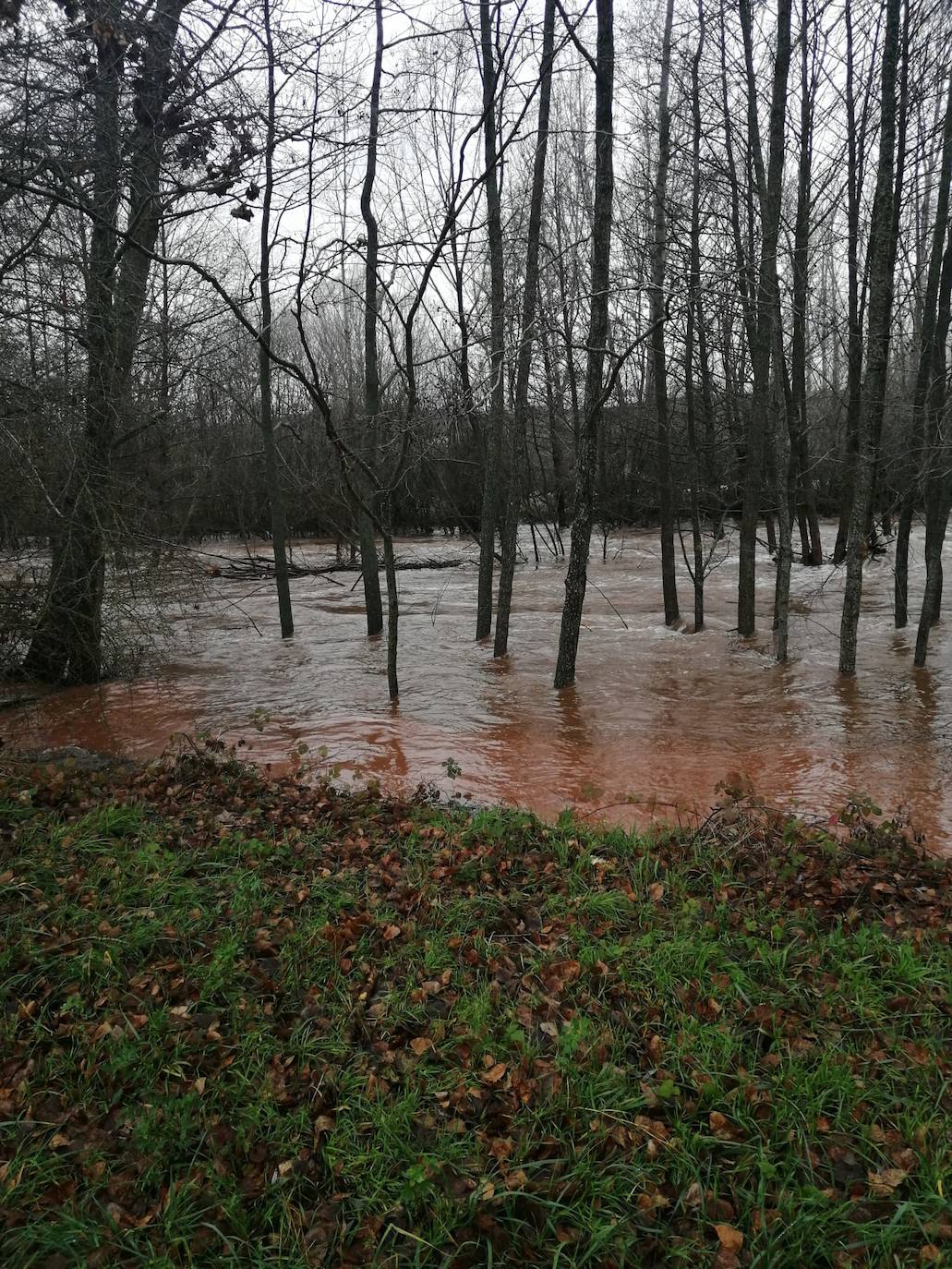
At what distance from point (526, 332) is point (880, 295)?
12.9ft

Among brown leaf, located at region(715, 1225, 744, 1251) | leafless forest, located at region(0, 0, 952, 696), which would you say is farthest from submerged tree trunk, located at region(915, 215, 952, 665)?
brown leaf, located at region(715, 1225, 744, 1251)

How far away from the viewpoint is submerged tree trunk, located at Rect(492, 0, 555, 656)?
9.55 m

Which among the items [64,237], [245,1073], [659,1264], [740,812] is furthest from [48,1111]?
[64,237]

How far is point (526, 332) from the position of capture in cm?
945

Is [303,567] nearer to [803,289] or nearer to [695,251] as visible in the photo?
[695,251]

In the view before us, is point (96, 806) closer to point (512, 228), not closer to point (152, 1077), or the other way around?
point (152, 1077)

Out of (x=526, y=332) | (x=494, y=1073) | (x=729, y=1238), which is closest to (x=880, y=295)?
(x=526, y=332)

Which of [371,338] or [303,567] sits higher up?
[371,338]

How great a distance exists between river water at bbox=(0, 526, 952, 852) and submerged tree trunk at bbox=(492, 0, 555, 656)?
3.02 feet

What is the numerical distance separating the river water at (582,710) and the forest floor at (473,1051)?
1816mm

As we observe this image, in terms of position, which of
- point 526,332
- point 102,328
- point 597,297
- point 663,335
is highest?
point 663,335

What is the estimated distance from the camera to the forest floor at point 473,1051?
8.78 ft

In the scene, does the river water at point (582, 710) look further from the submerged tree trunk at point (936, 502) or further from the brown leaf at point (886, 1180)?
the brown leaf at point (886, 1180)

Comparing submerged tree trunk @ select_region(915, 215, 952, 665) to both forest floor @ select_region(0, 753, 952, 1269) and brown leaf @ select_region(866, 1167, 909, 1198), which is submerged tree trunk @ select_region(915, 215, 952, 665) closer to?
forest floor @ select_region(0, 753, 952, 1269)
